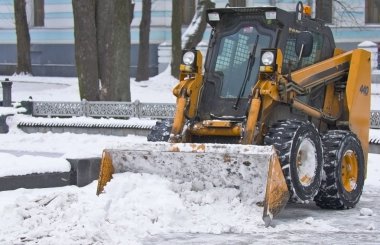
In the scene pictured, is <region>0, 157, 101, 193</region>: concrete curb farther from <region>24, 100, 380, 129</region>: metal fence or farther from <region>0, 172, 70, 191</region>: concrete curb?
<region>24, 100, 380, 129</region>: metal fence

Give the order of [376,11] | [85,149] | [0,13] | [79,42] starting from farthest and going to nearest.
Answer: [0,13], [376,11], [79,42], [85,149]

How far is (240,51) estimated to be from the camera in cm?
1038

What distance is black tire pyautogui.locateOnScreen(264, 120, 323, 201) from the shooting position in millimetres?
9180

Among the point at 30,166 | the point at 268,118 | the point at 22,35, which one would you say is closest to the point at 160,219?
the point at 268,118

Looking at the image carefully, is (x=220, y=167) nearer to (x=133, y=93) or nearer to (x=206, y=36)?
(x=133, y=93)

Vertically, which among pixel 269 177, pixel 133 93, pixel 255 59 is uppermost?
pixel 255 59

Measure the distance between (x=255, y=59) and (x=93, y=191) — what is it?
2.56 m

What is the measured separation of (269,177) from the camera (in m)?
8.72

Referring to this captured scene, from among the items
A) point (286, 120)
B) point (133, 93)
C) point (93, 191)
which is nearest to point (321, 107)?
point (286, 120)

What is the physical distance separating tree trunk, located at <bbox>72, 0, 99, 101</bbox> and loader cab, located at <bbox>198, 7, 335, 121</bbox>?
9.62 m

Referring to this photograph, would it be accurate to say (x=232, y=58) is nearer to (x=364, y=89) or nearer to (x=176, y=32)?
(x=364, y=89)

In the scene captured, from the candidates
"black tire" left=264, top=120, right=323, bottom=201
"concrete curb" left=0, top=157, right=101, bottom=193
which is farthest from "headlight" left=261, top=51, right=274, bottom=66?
"concrete curb" left=0, top=157, right=101, bottom=193

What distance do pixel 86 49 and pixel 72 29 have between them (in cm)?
1515

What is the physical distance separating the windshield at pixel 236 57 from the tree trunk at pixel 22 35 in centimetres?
2239
